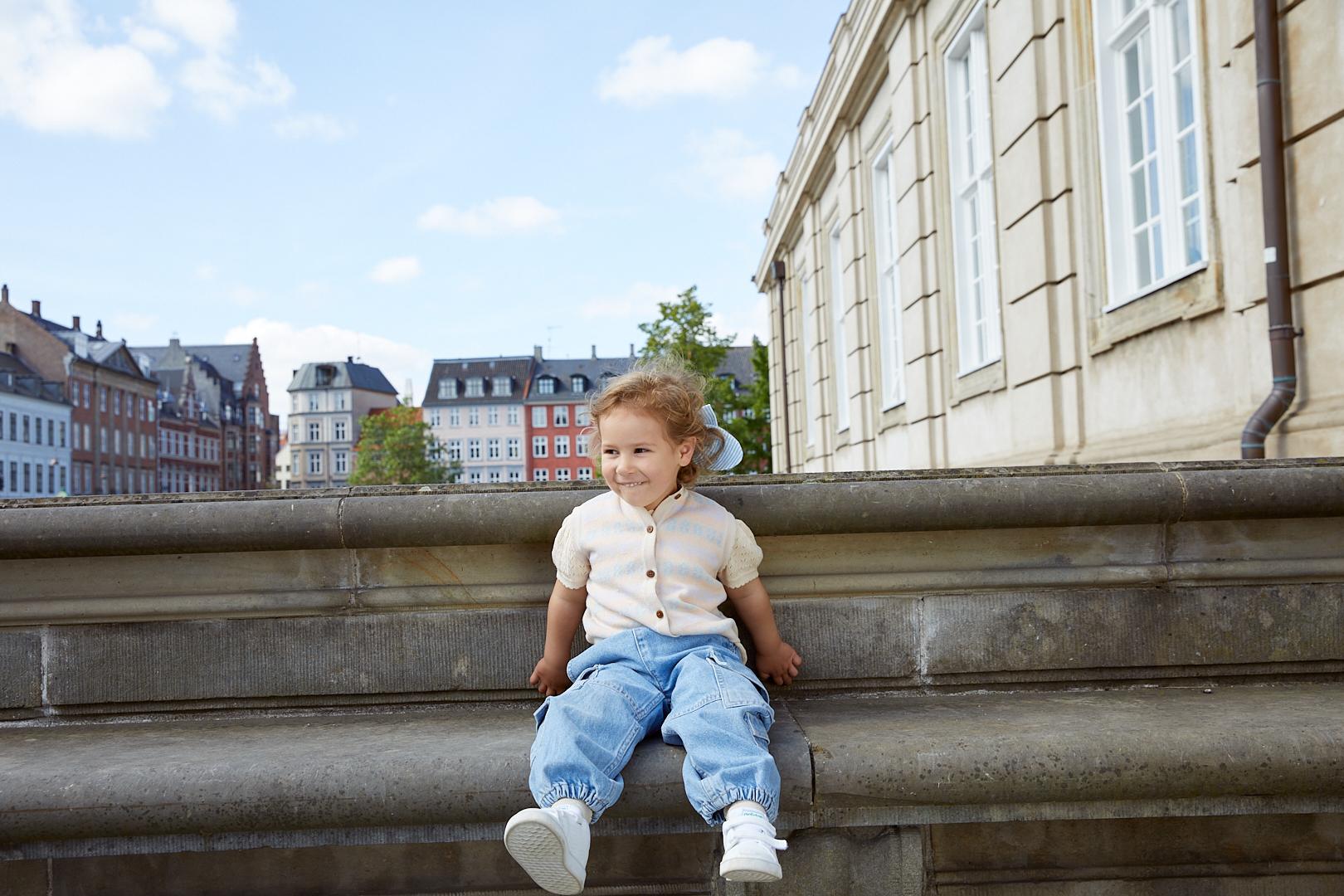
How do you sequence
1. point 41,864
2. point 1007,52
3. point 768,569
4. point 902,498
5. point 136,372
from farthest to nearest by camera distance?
point 136,372 → point 1007,52 → point 768,569 → point 902,498 → point 41,864

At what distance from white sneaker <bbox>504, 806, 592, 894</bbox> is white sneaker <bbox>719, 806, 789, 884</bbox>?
31 cm

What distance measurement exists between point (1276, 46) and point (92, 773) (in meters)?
5.93

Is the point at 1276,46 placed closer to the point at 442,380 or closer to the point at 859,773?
the point at 859,773

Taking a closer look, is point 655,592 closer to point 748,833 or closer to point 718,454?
point 718,454

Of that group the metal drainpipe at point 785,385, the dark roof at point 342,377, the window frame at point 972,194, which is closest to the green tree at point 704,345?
the metal drainpipe at point 785,385

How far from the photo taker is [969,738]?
235 centimetres

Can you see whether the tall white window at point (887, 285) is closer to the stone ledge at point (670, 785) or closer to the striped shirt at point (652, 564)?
the striped shirt at point (652, 564)

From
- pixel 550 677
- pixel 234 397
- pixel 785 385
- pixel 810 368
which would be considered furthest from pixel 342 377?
pixel 550 677

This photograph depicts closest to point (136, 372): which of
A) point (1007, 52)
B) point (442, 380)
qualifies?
point (442, 380)

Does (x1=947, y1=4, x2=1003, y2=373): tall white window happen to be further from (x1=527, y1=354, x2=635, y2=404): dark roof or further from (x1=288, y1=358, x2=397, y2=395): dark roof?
(x1=288, y1=358, x2=397, y2=395): dark roof

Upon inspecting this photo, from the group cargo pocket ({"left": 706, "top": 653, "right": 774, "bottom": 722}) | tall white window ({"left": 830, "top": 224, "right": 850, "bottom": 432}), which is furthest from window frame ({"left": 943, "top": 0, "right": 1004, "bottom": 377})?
cargo pocket ({"left": 706, "top": 653, "right": 774, "bottom": 722})

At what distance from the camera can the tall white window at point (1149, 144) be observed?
635cm

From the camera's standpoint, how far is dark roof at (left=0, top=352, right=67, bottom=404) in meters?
62.2

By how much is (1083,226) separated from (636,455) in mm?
5817
